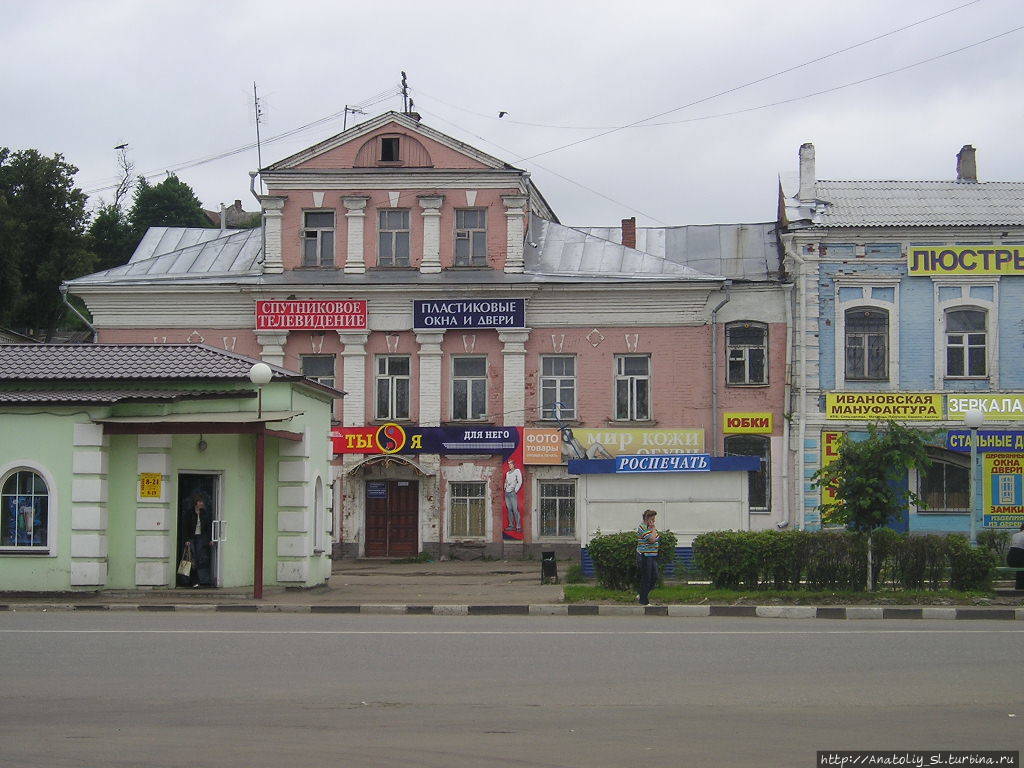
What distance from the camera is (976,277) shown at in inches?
1254

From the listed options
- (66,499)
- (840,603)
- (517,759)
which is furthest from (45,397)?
(517,759)

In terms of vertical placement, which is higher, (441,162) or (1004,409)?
(441,162)

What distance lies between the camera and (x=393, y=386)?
1331 inches

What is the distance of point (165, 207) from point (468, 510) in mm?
37124

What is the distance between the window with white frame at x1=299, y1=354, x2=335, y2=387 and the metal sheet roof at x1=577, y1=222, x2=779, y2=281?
8.87 metres

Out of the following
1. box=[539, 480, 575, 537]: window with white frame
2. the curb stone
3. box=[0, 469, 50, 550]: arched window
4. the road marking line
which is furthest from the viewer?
box=[539, 480, 575, 537]: window with white frame

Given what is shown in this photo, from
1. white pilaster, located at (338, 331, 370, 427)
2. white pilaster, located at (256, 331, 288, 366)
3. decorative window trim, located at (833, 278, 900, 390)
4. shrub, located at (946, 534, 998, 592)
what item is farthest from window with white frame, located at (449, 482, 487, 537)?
shrub, located at (946, 534, 998, 592)

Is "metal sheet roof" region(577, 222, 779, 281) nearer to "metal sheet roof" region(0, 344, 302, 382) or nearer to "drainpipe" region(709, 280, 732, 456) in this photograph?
"drainpipe" region(709, 280, 732, 456)

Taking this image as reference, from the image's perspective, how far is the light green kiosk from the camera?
833 inches

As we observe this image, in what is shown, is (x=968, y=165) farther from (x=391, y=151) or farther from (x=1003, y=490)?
(x=391, y=151)

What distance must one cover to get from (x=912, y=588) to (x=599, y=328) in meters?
14.7

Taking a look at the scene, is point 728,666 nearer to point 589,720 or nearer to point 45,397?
point 589,720

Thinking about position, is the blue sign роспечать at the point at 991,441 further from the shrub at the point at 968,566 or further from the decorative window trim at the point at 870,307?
the shrub at the point at 968,566

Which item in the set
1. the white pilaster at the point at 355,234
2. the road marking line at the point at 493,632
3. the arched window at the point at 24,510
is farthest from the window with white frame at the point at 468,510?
the road marking line at the point at 493,632
